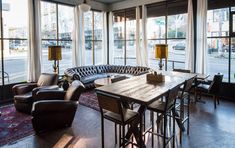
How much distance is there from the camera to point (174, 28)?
6473 mm

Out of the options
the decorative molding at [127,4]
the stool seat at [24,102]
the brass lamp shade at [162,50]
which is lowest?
the stool seat at [24,102]

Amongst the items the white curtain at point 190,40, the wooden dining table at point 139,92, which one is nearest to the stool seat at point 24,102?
the wooden dining table at point 139,92

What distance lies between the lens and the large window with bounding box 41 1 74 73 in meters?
6.18

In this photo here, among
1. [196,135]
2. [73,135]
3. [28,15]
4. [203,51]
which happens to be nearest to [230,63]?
[203,51]

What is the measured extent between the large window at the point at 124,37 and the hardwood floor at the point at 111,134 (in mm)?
4135

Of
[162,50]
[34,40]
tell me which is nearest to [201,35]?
[162,50]

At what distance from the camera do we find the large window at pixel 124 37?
25.1 feet

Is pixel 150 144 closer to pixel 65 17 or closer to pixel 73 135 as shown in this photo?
pixel 73 135

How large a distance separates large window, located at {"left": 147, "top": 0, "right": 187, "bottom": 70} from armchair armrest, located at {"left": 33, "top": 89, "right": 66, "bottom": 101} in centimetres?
418

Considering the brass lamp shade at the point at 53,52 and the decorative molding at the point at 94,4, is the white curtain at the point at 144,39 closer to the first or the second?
the decorative molding at the point at 94,4

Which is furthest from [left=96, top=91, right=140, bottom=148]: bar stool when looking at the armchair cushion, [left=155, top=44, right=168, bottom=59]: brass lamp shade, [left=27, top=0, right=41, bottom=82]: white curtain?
[left=27, top=0, right=41, bottom=82]: white curtain

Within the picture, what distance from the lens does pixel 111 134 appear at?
3.28 metres

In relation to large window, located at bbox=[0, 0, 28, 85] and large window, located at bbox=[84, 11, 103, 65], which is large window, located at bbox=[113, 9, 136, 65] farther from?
large window, located at bbox=[0, 0, 28, 85]

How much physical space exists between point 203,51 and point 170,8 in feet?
6.64
